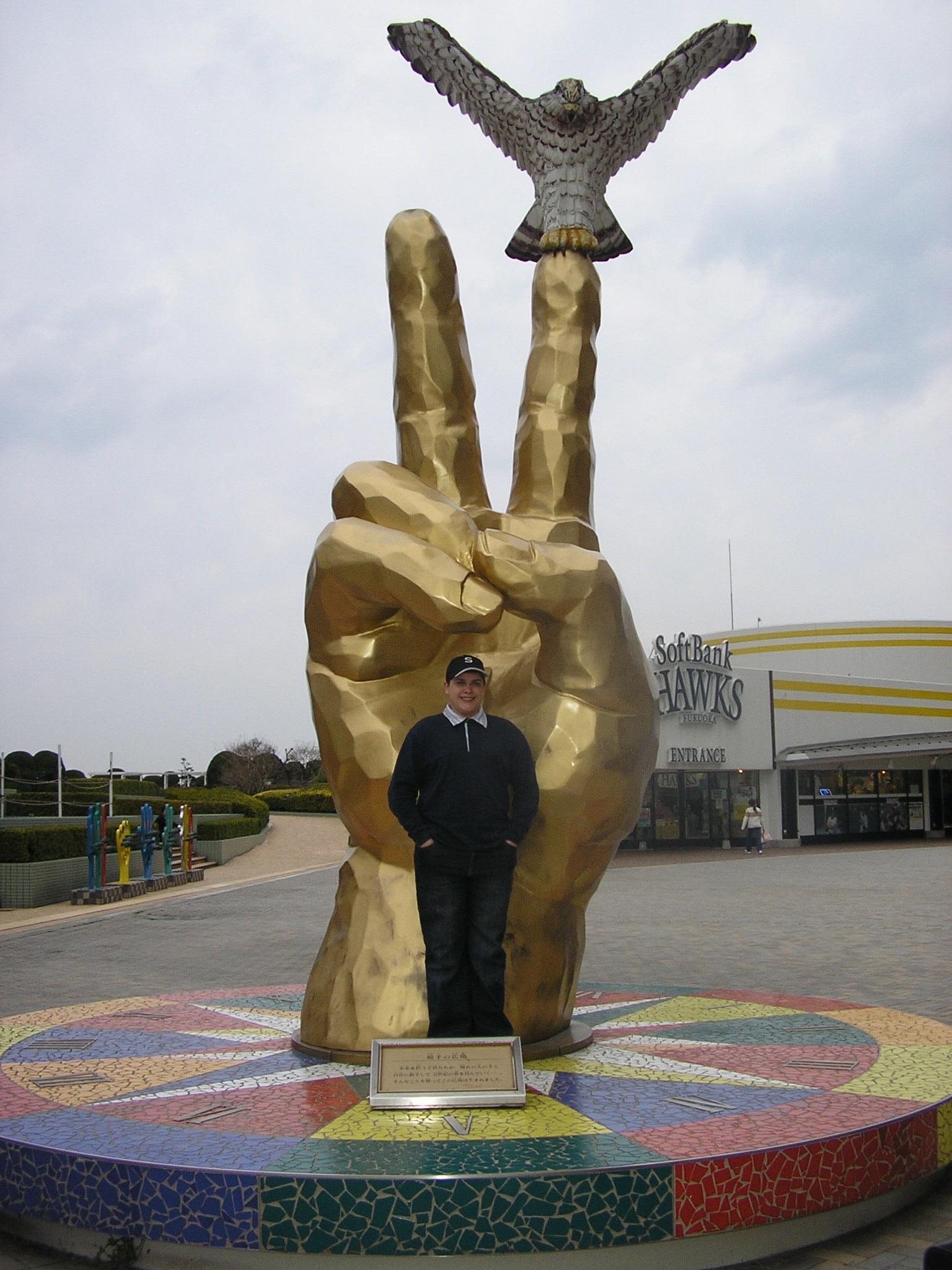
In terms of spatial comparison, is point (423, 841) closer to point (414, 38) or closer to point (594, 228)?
point (594, 228)

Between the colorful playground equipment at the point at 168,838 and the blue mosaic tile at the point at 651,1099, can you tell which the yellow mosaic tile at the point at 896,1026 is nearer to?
the blue mosaic tile at the point at 651,1099

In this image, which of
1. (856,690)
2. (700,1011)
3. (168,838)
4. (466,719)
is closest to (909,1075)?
(700,1011)

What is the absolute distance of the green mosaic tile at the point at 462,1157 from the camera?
3287 millimetres

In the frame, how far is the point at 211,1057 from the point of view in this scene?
4992mm

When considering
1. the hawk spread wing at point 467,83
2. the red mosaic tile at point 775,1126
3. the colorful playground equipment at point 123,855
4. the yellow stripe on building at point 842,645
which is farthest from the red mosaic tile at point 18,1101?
the yellow stripe on building at point 842,645

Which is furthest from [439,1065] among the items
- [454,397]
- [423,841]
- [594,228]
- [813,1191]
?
[594,228]

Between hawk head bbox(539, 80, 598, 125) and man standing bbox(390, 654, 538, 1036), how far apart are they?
3.61 meters

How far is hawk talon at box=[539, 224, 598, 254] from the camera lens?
233 inches

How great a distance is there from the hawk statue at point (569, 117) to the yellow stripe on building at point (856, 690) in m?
24.6

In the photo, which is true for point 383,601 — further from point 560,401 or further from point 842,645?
point 842,645

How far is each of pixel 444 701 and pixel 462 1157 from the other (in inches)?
85.2

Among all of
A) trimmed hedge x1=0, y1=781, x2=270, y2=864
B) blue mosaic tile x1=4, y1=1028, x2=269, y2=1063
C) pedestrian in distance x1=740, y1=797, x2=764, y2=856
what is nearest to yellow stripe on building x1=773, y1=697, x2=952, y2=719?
pedestrian in distance x1=740, y1=797, x2=764, y2=856

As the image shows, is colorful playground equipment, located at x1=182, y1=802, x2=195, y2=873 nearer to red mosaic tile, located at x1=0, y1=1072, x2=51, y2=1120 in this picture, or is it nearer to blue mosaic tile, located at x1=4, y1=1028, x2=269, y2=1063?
blue mosaic tile, located at x1=4, y1=1028, x2=269, y2=1063

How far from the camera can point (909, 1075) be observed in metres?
4.48
